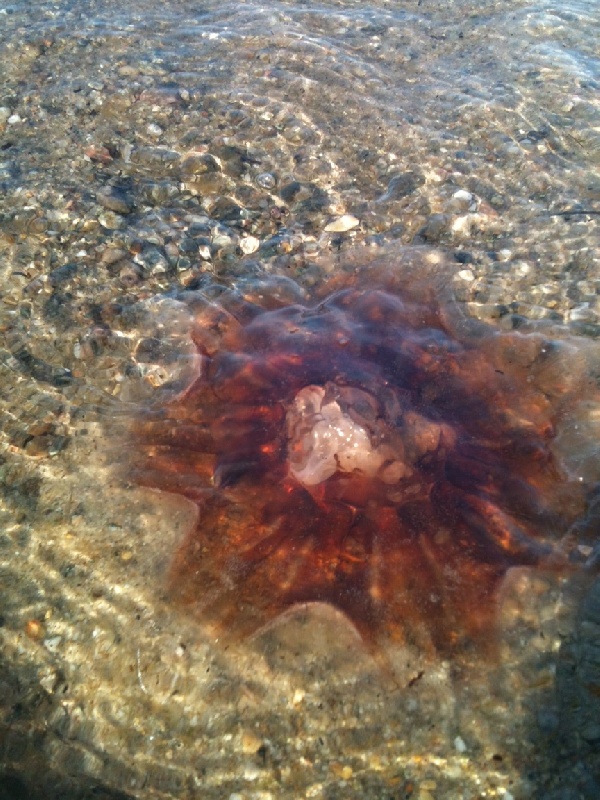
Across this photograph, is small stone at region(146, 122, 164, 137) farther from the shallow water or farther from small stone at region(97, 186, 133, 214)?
small stone at region(97, 186, 133, 214)

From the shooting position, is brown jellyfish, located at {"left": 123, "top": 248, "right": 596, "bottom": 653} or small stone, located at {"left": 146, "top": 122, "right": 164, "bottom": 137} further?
small stone, located at {"left": 146, "top": 122, "right": 164, "bottom": 137}

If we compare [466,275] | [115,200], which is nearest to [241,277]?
[115,200]

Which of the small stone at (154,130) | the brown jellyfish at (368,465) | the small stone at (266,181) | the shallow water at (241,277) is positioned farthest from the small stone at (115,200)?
the brown jellyfish at (368,465)

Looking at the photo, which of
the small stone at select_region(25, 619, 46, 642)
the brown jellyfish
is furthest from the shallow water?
the brown jellyfish

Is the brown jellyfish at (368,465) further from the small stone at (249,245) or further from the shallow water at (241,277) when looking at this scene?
the small stone at (249,245)

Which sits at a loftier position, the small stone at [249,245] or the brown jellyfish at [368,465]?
the small stone at [249,245]

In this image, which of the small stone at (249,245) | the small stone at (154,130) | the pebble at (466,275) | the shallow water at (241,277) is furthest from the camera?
the small stone at (154,130)

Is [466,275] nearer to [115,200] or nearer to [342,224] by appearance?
[342,224]
